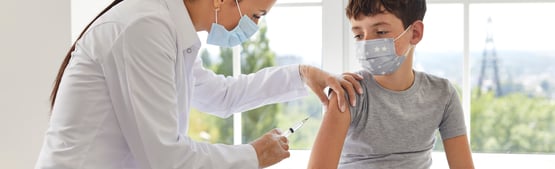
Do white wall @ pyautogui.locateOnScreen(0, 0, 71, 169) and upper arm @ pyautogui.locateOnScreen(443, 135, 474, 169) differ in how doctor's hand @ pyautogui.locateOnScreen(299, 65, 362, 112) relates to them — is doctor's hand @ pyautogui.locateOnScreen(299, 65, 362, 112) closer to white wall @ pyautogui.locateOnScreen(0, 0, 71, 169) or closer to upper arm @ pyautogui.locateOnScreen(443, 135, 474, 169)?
upper arm @ pyautogui.locateOnScreen(443, 135, 474, 169)

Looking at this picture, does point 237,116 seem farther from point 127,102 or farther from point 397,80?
point 127,102

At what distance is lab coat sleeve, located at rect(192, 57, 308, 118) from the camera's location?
192 centimetres

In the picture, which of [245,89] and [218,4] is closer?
[218,4]

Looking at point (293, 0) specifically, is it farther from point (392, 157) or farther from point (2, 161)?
point (2, 161)

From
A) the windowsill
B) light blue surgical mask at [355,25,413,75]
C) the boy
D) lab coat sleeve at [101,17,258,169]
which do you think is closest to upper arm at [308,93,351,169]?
the boy

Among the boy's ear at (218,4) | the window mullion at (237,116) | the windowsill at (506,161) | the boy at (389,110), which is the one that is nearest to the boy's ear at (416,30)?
the boy at (389,110)

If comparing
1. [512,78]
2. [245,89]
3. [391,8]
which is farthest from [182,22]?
[512,78]

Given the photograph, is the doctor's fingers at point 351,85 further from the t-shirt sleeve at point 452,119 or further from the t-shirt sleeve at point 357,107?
the t-shirt sleeve at point 452,119

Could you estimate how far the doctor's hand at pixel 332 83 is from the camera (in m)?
1.79

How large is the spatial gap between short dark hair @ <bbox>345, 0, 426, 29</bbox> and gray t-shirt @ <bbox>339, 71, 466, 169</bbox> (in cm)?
18

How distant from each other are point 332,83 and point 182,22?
0.46 meters

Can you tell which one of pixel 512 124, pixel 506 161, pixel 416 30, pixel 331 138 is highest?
pixel 416 30

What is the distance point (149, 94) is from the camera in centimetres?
137

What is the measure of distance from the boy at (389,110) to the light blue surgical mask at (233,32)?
306mm
